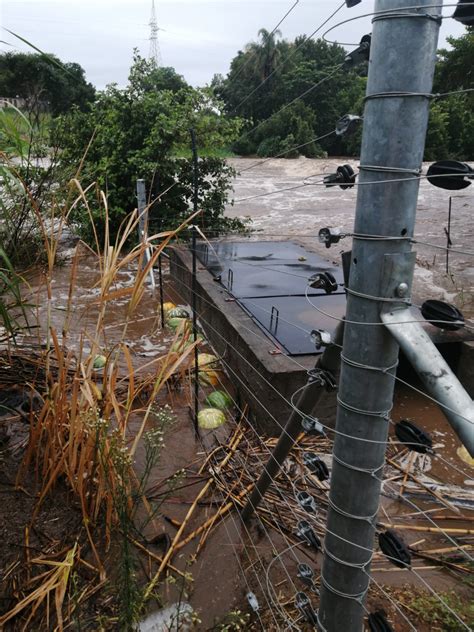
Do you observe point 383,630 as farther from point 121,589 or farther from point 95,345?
point 95,345

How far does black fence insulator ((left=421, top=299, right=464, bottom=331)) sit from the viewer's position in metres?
1.35

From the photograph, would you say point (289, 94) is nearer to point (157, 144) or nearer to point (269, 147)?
point (269, 147)

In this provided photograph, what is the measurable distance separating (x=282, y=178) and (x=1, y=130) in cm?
2064

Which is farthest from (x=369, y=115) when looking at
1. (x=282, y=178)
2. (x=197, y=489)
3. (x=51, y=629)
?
(x=282, y=178)

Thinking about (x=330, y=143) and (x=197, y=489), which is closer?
(x=197, y=489)

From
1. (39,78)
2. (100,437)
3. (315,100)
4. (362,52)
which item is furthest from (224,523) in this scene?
(315,100)

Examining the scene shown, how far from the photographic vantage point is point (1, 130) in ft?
11.0

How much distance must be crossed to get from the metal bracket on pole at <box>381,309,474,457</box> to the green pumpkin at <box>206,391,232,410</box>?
319cm

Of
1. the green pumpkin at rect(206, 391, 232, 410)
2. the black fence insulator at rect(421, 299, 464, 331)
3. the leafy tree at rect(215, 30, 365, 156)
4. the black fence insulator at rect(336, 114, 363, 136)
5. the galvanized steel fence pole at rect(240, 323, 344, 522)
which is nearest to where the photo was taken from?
the black fence insulator at rect(421, 299, 464, 331)

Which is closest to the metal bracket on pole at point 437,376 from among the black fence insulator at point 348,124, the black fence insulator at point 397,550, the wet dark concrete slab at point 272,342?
the black fence insulator at point 397,550

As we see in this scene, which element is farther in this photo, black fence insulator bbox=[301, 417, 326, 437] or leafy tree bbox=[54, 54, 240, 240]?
leafy tree bbox=[54, 54, 240, 240]

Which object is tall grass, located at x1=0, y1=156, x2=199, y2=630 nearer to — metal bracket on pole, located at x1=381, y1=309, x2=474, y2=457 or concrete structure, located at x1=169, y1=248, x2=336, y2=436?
concrete structure, located at x1=169, y1=248, x2=336, y2=436

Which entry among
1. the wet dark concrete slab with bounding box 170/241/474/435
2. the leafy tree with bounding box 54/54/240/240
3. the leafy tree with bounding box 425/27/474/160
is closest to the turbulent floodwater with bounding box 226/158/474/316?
the leafy tree with bounding box 54/54/240/240

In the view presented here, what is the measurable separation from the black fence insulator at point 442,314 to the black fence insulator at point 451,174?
1.01 feet
